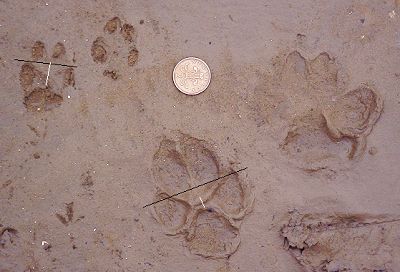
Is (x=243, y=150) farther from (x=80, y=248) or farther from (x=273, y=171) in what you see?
(x=80, y=248)

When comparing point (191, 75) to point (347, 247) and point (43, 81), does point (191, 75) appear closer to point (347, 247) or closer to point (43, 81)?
point (43, 81)


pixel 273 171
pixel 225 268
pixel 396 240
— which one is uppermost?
pixel 273 171

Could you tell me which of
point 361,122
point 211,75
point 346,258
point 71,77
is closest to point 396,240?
point 346,258

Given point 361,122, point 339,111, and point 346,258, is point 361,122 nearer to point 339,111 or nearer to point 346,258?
point 339,111

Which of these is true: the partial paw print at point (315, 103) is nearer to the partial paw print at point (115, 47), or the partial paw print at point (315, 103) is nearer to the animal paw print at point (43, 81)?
the partial paw print at point (115, 47)

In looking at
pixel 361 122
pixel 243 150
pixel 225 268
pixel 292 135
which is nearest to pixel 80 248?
pixel 225 268

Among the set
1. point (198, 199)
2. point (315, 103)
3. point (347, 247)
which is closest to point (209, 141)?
point (198, 199)

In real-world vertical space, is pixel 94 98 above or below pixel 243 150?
above

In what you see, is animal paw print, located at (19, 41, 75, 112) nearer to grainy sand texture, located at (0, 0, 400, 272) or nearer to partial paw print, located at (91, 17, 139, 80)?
grainy sand texture, located at (0, 0, 400, 272)
